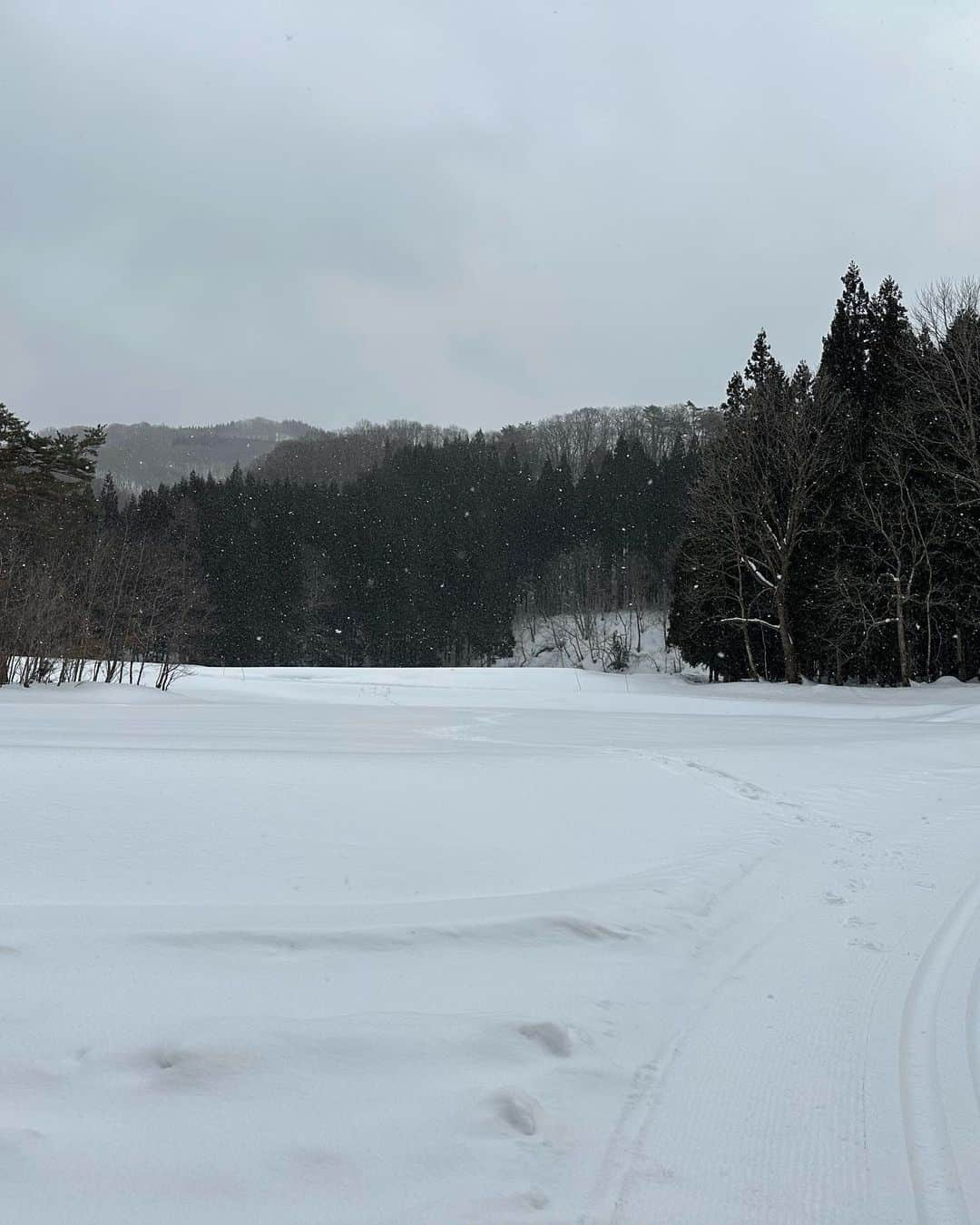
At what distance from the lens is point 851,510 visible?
2859 centimetres

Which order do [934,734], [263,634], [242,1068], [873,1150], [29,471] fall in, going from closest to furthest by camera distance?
[873,1150]
[242,1068]
[934,734]
[29,471]
[263,634]

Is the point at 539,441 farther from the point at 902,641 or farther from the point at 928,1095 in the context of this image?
the point at 928,1095

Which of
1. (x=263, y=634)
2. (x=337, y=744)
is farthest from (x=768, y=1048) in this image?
(x=263, y=634)

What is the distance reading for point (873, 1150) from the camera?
112 inches

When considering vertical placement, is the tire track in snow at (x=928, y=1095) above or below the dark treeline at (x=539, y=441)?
below

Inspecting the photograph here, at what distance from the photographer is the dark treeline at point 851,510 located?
27250 mm

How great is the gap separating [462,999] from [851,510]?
28.0 metres

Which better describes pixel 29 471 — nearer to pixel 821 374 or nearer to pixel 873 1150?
pixel 821 374

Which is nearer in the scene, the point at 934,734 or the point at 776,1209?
the point at 776,1209

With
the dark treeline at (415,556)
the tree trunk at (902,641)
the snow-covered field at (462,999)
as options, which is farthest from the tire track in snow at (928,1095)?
the dark treeline at (415,556)

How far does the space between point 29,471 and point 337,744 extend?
43731mm

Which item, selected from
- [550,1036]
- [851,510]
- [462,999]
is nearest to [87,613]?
[462,999]

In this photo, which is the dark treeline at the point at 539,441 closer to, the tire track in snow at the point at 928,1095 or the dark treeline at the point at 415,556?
the dark treeline at the point at 415,556

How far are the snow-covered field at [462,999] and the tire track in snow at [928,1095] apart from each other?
0.01 m
